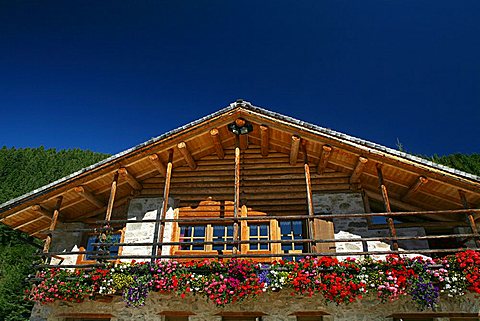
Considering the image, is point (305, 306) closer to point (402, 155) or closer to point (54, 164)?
point (402, 155)

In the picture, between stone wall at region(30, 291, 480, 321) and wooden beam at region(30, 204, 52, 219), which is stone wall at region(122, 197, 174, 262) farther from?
wooden beam at region(30, 204, 52, 219)

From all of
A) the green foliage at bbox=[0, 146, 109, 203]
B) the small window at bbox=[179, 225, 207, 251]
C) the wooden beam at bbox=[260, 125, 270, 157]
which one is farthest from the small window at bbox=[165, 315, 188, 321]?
the green foliage at bbox=[0, 146, 109, 203]

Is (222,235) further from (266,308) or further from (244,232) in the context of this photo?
(266,308)

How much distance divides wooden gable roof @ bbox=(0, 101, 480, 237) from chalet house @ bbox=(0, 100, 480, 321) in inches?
1.6

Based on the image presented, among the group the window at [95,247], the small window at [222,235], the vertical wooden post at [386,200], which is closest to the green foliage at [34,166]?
the window at [95,247]

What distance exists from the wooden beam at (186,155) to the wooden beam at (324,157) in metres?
3.76

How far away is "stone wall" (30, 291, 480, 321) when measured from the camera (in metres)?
8.07

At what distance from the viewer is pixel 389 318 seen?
806 cm

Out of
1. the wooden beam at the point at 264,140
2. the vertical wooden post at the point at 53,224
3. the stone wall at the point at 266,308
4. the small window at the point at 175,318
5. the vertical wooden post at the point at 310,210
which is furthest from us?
the wooden beam at the point at 264,140

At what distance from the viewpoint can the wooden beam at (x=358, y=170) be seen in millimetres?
9383

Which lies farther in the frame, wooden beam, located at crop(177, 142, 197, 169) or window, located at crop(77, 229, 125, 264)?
window, located at crop(77, 229, 125, 264)

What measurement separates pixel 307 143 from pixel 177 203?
14.0 ft

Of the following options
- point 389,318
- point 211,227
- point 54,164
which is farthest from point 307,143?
point 54,164

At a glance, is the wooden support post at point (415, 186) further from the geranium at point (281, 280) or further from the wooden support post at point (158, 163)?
the wooden support post at point (158, 163)
